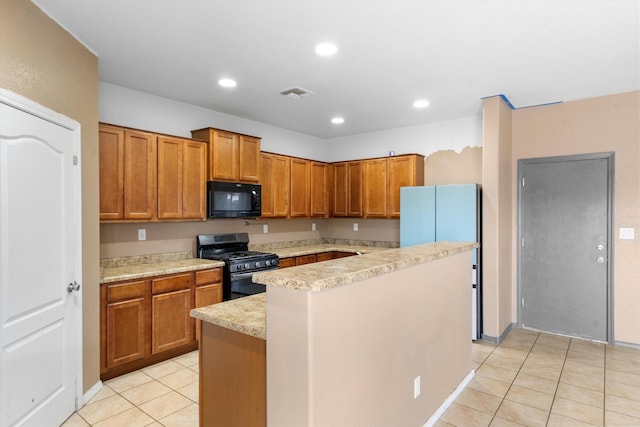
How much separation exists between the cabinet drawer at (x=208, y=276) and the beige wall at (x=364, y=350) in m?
2.38

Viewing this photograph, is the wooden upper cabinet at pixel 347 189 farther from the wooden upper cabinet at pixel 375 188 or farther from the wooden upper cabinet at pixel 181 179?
the wooden upper cabinet at pixel 181 179

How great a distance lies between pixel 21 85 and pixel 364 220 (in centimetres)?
464

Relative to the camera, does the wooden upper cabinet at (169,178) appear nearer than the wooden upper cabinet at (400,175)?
Yes

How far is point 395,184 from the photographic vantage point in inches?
206

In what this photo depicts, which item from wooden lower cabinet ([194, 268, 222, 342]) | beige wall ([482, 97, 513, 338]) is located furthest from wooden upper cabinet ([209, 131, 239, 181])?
beige wall ([482, 97, 513, 338])

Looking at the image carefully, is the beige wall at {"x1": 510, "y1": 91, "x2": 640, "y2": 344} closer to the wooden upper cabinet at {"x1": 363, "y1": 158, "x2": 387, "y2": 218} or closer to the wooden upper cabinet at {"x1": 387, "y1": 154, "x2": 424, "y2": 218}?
the wooden upper cabinet at {"x1": 387, "y1": 154, "x2": 424, "y2": 218}

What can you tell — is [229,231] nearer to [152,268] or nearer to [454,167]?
[152,268]

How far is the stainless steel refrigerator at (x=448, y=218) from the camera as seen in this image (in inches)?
163

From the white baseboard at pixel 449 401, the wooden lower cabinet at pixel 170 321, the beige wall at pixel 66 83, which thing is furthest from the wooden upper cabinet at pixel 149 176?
the white baseboard at pixel 449 401

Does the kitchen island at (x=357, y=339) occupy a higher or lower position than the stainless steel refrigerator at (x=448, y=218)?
lower

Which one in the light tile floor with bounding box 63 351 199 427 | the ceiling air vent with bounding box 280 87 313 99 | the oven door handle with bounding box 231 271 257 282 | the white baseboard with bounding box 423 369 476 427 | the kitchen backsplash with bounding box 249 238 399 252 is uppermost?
the ceiling air vent with bounding box 280 87 313 99

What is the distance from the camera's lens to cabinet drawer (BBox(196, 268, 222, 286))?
12.4ft

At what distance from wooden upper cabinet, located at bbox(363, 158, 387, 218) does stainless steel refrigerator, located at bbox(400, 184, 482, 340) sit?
2.08 ft

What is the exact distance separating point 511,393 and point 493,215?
6.19ft
